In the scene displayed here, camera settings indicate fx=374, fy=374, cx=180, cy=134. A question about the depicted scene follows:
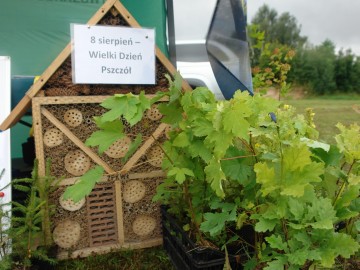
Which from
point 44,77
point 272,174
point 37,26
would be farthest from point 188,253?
point 37,26

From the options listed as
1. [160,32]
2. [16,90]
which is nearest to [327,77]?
[160,32]

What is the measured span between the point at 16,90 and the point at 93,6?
1224mm

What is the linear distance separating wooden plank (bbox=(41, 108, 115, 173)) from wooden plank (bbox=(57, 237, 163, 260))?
439mm

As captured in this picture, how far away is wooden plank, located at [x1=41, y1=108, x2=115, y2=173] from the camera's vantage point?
184 centimetres

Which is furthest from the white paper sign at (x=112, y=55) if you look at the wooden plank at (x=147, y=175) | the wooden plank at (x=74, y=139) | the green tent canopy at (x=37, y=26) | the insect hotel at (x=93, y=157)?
the green tent canopy at (x=37, y=26)

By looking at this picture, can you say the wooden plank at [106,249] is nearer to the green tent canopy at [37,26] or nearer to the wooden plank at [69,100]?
the wooden plank at [69,100]

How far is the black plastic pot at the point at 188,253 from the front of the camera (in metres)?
1.39

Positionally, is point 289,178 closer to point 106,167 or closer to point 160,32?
point 106,167

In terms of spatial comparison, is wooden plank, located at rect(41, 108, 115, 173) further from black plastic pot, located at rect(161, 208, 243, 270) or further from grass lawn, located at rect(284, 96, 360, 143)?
grass lawn, located at rect(284, 96, 360, 143)

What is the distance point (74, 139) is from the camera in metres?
1.89

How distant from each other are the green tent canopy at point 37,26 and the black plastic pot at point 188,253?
205cm

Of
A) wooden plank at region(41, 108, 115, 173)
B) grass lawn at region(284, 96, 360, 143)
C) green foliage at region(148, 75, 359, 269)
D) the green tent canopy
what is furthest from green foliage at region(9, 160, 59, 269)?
the green tent canopy

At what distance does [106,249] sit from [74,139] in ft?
2.06

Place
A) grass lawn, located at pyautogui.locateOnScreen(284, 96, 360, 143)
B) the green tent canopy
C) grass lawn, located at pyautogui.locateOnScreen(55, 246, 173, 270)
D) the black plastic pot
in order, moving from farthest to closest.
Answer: grass lawn, located at pyautogui.locateOnScreen(284, 96, 360, 143), the green tent canopy, grass lawn, located at pyautogui.locateOnScreen(55, 246, 173, 270), the black plastic pot
